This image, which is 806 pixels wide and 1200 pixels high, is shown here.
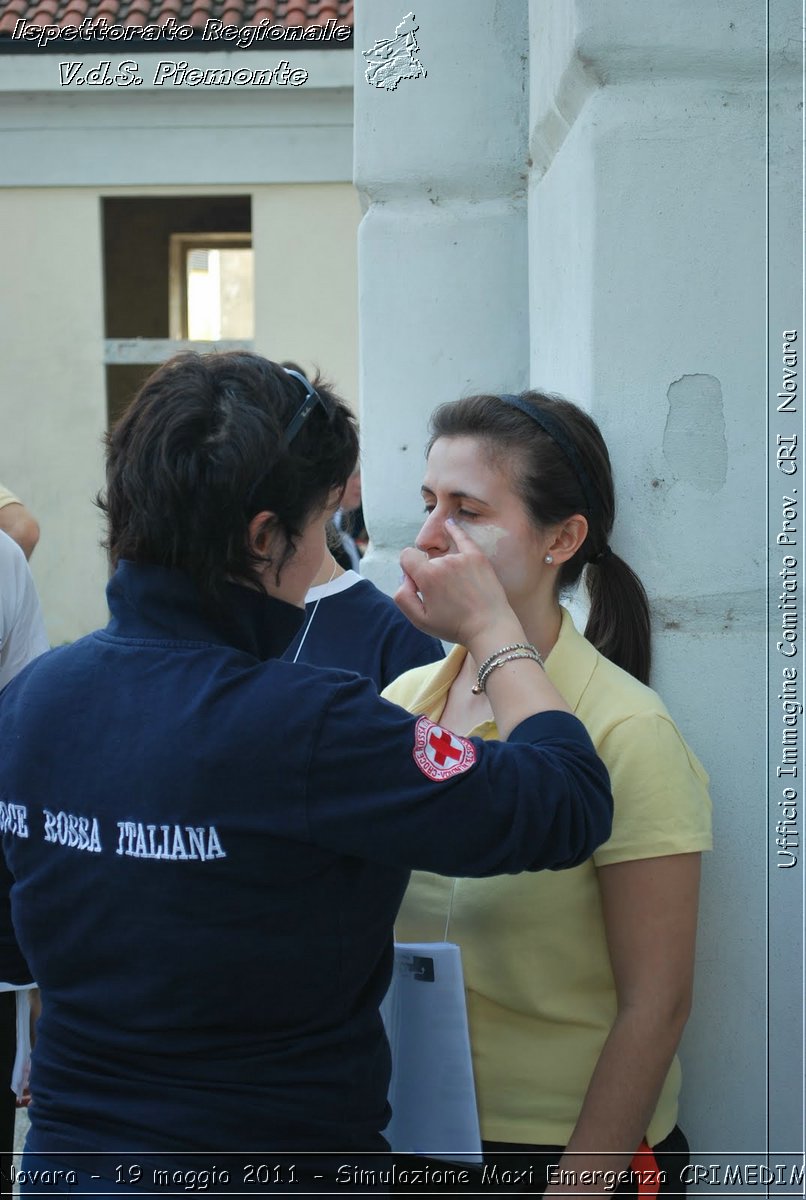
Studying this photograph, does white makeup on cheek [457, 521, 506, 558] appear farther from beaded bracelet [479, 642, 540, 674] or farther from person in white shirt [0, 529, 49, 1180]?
person in white shirt [0, 529, 49, 1180]

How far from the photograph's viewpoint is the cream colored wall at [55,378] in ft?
44.3

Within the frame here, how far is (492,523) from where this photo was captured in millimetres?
1873

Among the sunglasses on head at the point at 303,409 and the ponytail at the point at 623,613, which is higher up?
the sunglasses on head at the point at 303,409

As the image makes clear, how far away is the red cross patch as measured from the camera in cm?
132

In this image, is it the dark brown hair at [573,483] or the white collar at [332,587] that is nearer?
the dark brown hair at [573,483]

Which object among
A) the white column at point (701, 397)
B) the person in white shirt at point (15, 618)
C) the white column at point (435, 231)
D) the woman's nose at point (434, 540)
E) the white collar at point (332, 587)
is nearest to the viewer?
the woman's nose at point (434, 540)

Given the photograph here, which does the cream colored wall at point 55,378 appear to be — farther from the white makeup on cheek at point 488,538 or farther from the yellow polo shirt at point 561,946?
the yellow polo shirt at point 561,946

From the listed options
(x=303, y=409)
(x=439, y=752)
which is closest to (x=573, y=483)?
(x=303, y=409)

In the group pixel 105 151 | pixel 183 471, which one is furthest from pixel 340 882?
pixel 105 151

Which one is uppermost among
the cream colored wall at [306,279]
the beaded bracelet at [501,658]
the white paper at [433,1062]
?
the cream colored wall at [306,279]

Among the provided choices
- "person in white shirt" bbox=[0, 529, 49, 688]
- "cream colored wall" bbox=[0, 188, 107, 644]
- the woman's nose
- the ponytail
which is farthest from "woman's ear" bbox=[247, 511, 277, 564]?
"cream colored wall" bbox=[0, 188, 107, 644]

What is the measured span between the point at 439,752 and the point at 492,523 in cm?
61

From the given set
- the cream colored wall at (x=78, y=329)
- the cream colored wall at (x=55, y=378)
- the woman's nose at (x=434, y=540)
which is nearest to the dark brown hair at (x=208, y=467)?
the woman's nose at (x=434, y=540)

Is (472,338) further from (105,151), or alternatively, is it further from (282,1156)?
(105,151)
